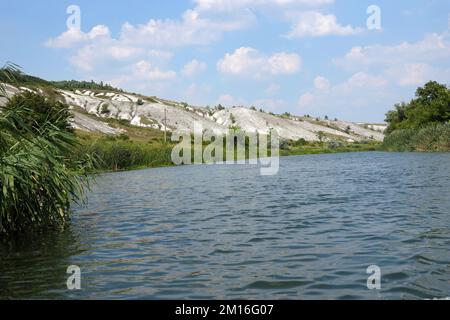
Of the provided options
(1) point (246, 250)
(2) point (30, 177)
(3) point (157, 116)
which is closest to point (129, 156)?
(2) point (30, 177)

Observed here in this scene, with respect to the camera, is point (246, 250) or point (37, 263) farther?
point (246, 250)

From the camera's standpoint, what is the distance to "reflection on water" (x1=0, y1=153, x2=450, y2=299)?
10.1 m

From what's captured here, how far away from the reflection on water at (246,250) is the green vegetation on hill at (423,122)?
195ft

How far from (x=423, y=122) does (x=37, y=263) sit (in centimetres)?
10460

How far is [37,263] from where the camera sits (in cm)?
1270

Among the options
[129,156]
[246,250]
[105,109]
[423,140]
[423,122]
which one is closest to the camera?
[246,250]

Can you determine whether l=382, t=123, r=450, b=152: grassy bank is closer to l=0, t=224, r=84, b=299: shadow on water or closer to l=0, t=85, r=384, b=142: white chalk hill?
l=0, t=85, r=384, b=142: white chalk hill

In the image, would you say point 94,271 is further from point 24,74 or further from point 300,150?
point 300,150

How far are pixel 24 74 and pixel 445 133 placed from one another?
249 feet

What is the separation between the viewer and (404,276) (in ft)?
34.6

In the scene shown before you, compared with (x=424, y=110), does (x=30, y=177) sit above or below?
below

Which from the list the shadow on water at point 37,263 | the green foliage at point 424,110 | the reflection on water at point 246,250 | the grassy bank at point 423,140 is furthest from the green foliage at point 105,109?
the shadow on water at point 37,263

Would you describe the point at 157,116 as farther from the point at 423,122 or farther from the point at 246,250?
the point at 246,250
